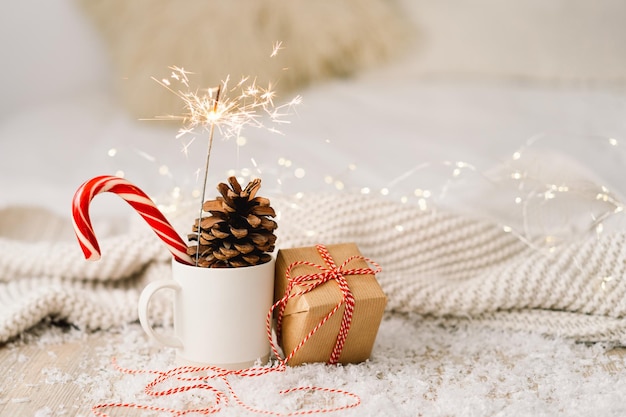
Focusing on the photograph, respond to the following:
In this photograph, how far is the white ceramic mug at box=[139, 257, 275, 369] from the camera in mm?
795

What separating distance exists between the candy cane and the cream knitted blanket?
0.19 metres

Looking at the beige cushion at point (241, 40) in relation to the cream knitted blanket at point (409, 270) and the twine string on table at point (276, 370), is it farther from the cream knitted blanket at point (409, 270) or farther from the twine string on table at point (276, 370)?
the twine string on table at point (276, 370)

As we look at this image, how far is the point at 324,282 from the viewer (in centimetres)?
83

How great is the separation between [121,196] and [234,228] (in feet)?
0.46

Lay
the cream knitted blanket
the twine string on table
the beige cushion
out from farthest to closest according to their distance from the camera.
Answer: the beige cushion → the cream knitted blanket → the twine string on table

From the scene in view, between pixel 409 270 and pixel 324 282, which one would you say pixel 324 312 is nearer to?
pixel 324 282

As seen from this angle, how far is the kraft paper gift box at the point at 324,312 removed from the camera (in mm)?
797

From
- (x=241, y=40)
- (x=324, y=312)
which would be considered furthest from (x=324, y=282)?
(x=241, y=40)

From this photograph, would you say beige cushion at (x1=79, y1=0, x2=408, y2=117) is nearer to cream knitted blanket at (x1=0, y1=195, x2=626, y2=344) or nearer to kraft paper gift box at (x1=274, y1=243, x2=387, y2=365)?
cream knitted blanket at (x1=0, y1=195, x2=626, y2=344)

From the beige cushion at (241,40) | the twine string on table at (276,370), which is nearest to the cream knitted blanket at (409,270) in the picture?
the twine string on table at (276,370)

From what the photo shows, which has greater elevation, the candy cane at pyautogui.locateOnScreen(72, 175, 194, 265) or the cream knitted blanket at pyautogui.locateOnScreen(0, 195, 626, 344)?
the candy cane at pyautogui.locateOnScreen(72, 175, 194, 265)

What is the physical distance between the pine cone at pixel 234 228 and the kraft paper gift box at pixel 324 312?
63mm

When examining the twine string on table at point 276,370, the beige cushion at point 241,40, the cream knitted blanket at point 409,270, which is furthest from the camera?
the beige cushion at point 241,40

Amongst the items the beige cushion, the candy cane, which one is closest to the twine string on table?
the candy cane
